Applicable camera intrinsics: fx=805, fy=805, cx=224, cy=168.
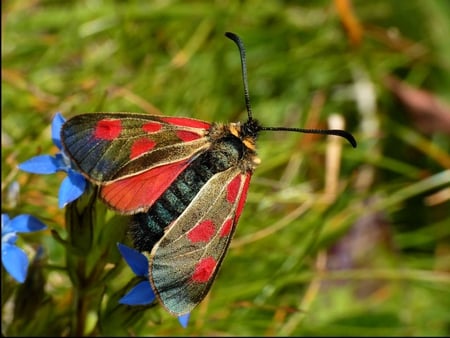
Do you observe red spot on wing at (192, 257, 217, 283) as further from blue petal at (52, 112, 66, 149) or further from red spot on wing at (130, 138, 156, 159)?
blue petal at (52, 112, 66, 149)

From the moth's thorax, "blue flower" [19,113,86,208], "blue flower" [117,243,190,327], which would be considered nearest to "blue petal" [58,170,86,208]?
"blue flower" [19,113,86,208]

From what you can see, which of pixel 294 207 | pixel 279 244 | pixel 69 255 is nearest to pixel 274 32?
pixel 294 207

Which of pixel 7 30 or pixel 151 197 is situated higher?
pixel 151 197

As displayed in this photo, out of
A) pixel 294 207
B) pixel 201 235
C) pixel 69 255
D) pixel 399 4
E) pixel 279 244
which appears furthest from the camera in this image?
pixel 399 4

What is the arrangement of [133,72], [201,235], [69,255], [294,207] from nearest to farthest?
[201,235] < [69,255] < [294,207] < [133,72]

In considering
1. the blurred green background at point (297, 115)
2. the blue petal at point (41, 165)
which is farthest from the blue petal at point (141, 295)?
the blurred green background at point (297, 115)

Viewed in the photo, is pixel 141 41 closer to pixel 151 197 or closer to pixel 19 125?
pixel 19 125

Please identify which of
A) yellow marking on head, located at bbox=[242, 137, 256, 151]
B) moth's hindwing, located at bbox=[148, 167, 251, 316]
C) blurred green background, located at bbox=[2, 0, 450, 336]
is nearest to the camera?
moth's hindwing, located at bbox=[148, 167, 251, 316]
